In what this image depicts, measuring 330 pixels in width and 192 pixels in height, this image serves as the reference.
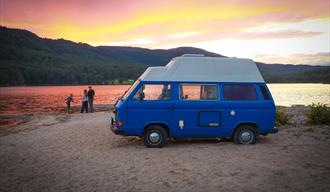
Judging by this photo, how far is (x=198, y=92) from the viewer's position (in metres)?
10.6

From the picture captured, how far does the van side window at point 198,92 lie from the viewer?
10.6 m

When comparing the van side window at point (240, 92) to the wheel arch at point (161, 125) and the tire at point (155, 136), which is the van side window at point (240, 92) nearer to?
the wheel arch at point (161, 125)

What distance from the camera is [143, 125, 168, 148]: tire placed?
1057cm

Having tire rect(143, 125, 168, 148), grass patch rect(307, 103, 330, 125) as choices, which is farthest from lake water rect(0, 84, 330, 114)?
grass patch rect(307, 103, 330, 125)

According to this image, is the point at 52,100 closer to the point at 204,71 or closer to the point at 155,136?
the point at 155,136

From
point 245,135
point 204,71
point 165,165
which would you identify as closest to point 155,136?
point 165,165

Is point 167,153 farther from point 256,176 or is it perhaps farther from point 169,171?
point 256,176

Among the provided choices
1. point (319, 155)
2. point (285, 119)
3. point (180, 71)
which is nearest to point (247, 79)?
point (180, 71)

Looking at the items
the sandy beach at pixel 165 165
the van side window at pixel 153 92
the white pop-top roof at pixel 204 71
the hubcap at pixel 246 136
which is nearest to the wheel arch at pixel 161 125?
the sandy beach at pixel 165 165

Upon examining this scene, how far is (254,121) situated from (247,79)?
1.62 metres

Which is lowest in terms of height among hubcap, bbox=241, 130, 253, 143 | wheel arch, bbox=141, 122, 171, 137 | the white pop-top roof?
hubcap, bbox=241, 130, 253, 143

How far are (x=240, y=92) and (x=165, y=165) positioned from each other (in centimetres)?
435

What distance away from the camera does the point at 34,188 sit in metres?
6.81

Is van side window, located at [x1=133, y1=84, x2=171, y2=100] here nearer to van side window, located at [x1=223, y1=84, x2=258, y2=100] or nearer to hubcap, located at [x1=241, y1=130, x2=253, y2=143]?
van side window, located at [x1=223, y1=84, x2=258, y2=100]
